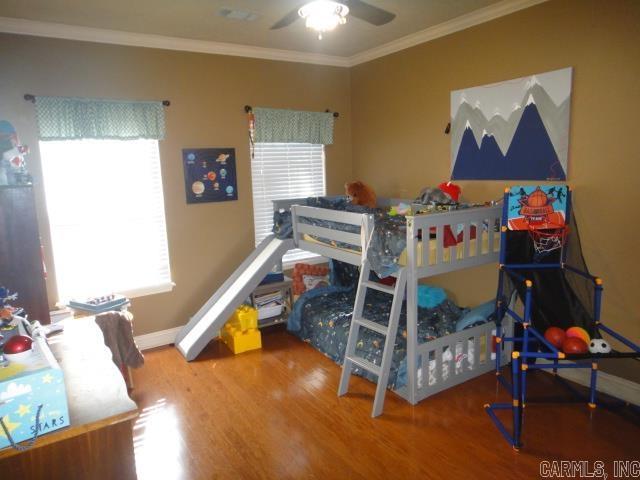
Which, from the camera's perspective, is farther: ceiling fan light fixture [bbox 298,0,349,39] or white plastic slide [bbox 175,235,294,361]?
white plastic slide [bbox 175,235,294,361]

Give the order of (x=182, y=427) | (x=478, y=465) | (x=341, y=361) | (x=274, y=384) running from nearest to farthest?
(x=478, y=465) < (x=182, y=427) < (x=274, y=384) < (x=341, y=361)

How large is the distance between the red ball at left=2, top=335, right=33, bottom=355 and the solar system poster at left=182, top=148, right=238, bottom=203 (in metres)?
2.55

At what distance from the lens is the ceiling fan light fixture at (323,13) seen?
7.12 ft

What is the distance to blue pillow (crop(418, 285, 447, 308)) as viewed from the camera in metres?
3.71

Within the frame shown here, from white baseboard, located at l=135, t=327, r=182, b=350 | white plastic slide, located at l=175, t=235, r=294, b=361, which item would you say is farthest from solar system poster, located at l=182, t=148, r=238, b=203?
white baseboard, located at l=135, t=327, r=182, b=350

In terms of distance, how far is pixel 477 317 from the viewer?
3164 mm

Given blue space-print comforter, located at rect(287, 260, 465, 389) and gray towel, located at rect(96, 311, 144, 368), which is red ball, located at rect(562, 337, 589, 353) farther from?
gray towel, located at rect(96, 311, 144, 368)

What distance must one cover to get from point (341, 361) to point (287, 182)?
200 cm

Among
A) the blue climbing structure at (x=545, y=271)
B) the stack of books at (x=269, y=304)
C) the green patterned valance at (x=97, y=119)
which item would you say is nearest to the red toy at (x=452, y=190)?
the blue climbing structure at (x=545, y=271)

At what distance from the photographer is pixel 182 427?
2.71 metres

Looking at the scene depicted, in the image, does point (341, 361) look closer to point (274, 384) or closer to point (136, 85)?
point (274, 384)

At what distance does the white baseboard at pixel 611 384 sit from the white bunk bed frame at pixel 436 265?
48 centimetres

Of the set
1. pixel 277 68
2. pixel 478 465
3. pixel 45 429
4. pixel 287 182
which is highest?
pixel 277 68

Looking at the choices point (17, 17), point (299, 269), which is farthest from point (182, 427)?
point (17, 17)
